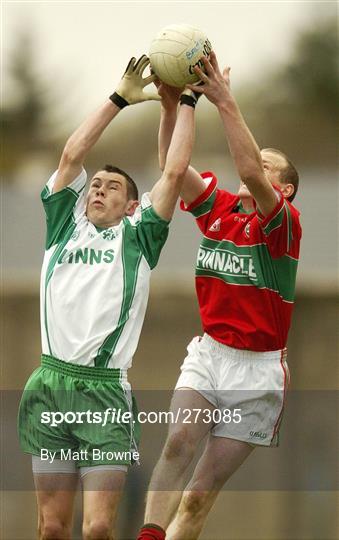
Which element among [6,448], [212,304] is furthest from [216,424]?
[6,448]

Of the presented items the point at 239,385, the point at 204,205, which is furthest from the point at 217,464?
the point at 204,205

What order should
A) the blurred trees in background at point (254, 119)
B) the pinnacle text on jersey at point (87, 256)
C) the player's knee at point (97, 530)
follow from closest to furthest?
the player's knee at point (97, 530)
the pinnacle text on jersey at point (87, 256)
the blurred trees in background at point (254, 119)

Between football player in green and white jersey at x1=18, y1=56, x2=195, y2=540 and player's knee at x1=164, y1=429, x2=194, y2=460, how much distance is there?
394mm

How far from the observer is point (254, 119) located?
1060 centimetres

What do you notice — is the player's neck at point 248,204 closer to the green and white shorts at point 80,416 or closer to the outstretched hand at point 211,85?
the outstretched hand at point 211,85

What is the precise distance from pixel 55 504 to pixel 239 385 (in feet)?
4.63

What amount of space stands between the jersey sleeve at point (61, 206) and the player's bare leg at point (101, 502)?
1.42 m

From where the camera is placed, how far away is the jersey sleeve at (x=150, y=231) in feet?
20.7

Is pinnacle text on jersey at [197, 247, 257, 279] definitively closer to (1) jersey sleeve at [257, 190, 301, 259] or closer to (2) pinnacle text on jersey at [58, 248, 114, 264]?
(1) jersey sleeve at [257, 190, 301, 259]

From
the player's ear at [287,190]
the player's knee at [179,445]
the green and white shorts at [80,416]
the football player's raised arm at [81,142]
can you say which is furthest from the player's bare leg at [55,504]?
the player's ear at [287,190]

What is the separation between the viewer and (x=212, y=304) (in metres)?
6.89

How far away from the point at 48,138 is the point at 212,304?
451cm

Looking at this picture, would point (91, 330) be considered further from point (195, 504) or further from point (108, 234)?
point (195, 504)

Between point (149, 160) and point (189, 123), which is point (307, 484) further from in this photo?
point (189, 123)
